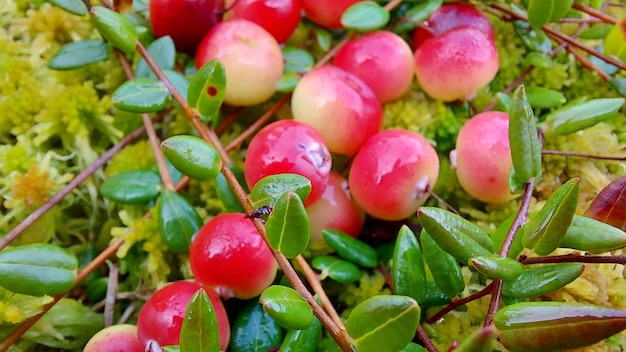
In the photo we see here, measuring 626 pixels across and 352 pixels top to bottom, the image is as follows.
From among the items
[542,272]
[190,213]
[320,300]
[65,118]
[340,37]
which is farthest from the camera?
[340,37]

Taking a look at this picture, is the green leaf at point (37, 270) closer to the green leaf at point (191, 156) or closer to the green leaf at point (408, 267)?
the green leaf at point (191, 156)

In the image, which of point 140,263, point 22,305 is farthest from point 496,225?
point 22,305

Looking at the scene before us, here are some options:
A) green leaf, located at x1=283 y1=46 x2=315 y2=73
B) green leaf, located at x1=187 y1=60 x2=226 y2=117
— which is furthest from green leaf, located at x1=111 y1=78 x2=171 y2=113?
green leaf, located at x1=283 y1=46 x2=315 y2=73

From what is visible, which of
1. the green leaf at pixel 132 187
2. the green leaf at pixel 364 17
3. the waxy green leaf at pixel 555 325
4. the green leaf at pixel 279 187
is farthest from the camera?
the green leaf at pixel 364 17

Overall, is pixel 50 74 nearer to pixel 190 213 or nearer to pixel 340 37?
pixel 190 213

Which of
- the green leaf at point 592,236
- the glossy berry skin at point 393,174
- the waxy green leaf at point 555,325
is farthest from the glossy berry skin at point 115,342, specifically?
the green leaf at point 592,236
